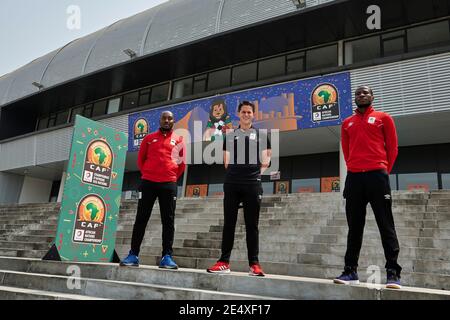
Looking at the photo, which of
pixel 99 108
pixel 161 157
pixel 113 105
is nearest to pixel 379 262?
pixel 161 157

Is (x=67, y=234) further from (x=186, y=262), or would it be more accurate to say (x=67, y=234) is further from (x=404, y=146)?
(x=404, y=146)

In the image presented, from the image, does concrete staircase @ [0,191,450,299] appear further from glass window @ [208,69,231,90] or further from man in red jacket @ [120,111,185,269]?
glass window @ [208,69,231,90]

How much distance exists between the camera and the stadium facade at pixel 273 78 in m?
11.2

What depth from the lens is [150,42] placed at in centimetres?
1661

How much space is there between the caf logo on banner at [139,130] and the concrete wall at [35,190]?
409 inches

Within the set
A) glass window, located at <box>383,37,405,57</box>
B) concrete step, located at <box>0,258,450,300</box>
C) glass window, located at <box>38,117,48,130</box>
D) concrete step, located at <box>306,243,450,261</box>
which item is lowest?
concrete step, located at <box>0,258,450,300</box>

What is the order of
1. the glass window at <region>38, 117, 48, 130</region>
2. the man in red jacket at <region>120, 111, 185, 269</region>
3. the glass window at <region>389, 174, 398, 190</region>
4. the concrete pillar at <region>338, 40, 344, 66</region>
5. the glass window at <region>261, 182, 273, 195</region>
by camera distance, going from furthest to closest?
1. the glass window at <region>38, 117, 48, 130</region>
2. the glass window at <region>261, 182, 273, 195</region>
3. the concrete pillar at <region>338, 40, 344, 66</region>
4. the glass window at <region>389, 174, 398, 190</region>
5. the man in red jacket at <region>120, 111, 185, 269</region>

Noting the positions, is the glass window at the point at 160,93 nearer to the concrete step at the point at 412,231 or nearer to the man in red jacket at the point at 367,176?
the concrete step at the point at 412,231

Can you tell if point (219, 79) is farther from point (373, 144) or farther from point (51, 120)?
point (373, 144)

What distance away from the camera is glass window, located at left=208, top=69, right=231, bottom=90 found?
15.7 metres

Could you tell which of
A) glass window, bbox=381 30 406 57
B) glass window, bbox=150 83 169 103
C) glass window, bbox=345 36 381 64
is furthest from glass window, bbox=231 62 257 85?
glass window, bbox=381 30 406 57

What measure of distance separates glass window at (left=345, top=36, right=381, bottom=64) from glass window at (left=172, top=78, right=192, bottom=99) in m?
7.08

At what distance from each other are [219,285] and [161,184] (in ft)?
5.04
